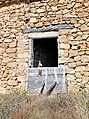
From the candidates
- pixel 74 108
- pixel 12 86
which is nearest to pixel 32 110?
pixel 74 108

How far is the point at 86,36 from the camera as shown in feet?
29.8

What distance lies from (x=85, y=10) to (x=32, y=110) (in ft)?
15.3

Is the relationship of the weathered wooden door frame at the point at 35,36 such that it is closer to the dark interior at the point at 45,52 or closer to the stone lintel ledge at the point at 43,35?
the stone lintel ledge at the point at 43,35

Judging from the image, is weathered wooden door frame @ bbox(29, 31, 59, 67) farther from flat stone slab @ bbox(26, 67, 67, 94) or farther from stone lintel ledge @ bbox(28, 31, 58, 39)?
flat stone slab @ bbox(26, 67, 67, 94)

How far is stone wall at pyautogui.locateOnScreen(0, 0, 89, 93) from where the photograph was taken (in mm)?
9078

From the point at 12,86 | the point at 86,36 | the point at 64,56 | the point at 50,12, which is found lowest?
the point at 12,86

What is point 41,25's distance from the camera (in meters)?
9.69

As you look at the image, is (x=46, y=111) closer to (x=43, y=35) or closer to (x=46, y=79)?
(x=46, y=79)

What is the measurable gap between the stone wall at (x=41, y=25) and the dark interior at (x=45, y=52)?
66 centimetres

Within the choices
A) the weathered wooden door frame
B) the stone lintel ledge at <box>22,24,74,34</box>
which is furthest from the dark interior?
the stone lintel ledge at <box>22,24,74,34</box>

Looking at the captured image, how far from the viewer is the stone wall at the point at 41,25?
9078 mm

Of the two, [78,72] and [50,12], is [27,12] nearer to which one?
[50,12]

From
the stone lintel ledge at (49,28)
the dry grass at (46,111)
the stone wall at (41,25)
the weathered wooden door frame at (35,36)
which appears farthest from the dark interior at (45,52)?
the dry grass at (46,111)

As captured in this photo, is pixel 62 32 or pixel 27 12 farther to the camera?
pixel 27 12
